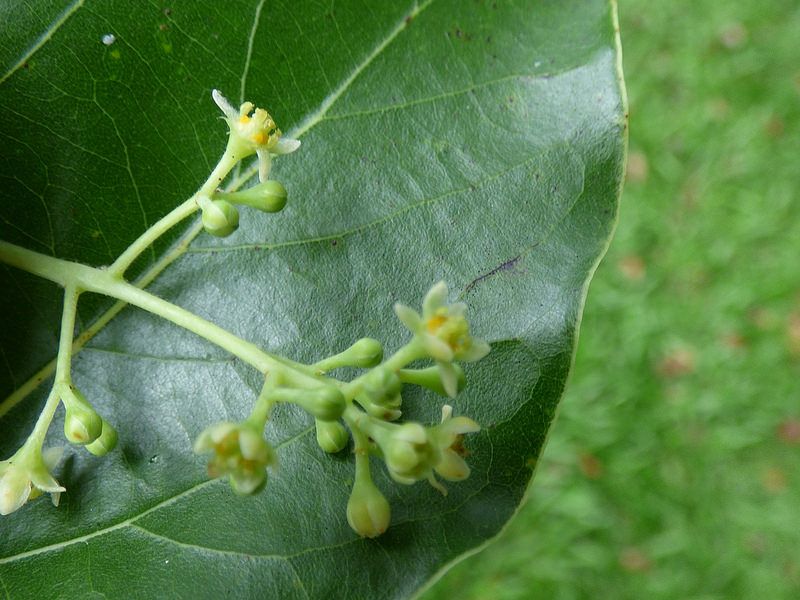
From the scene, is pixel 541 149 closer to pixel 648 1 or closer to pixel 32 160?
pixel 32 160

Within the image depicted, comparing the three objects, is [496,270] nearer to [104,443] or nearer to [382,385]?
[382,385]

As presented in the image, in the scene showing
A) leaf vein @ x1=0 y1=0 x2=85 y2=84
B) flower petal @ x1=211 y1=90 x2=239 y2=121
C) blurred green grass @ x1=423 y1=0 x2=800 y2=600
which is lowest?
blurred green grass @ x1=423 y1=0 x2=800 y2=600

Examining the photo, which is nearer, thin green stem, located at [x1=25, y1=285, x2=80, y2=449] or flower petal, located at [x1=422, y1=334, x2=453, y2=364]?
flower petal, located at [x1=422, y1=334, x2=453, y2=364]

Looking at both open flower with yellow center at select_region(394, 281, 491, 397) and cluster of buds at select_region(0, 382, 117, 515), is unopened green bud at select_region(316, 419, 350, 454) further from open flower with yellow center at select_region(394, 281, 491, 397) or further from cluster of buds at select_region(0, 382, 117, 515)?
cluster of buds at select_region(0, 382, 117, 515)

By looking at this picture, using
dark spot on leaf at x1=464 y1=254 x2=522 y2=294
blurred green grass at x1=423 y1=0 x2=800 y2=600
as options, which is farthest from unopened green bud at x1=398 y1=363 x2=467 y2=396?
blurred green grass at x1=423 y1=0 x2=800 y2=600

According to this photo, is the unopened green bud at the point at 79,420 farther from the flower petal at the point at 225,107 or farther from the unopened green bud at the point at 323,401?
the flower petal at the point at 225,107

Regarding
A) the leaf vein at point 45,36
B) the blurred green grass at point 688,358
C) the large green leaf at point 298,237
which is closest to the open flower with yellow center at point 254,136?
the large green leaf at point 298,237
